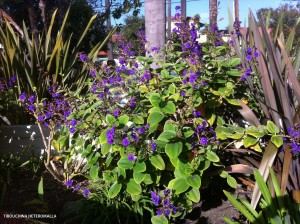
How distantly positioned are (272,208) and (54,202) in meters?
1.66

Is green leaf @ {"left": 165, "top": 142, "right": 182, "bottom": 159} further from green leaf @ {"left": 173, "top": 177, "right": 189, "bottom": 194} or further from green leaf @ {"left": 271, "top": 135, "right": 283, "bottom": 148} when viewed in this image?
green leaf @ {"left": 271, "top": 135, "right": 283, "bottom": 148}

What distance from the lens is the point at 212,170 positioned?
9.44 feet

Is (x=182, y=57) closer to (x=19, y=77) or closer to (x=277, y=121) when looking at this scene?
(x=277, y=121)

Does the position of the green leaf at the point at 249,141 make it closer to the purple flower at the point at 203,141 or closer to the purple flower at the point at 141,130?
the purple flower at the point at 203,141

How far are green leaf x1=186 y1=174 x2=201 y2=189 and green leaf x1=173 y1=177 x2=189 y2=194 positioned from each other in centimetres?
4

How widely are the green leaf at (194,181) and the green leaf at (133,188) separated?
314 mm

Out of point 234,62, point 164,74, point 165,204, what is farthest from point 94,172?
point 234,62

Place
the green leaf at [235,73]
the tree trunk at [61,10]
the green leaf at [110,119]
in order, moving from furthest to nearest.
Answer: the tree trunk at [61,10]
the green leaf at [235,73]
the green leaf at [110,119]

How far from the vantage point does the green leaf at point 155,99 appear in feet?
8.27

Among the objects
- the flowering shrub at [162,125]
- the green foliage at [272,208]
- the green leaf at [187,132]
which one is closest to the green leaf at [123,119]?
the flowering shrub at [162,125]

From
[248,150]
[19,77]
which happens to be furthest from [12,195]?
[248,150]

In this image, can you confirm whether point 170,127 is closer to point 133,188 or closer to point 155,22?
point 133,188

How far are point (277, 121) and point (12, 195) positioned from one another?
2159mm

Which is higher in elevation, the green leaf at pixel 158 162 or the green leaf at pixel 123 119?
the green leaf at pixel 123 119
